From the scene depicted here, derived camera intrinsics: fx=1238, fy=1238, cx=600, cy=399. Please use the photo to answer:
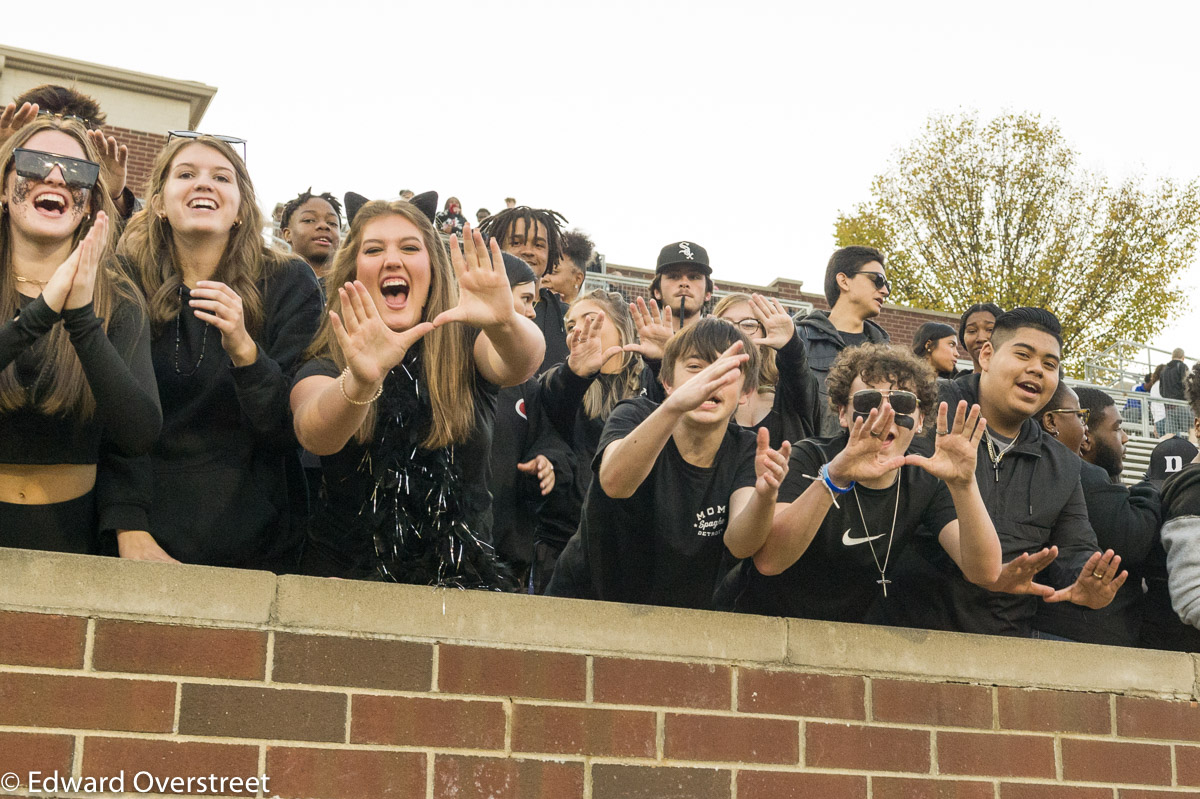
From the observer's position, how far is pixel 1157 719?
376 cm

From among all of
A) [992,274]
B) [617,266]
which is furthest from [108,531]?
[992,274]

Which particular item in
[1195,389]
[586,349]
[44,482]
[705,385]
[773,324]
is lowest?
[44,482]

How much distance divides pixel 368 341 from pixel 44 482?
2.93 ft

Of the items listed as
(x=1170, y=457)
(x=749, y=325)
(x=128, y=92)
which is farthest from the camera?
(x=128, y=92)

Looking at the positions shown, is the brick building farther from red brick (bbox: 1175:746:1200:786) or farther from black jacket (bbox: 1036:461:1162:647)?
red brick (bbox: 1175:746:1200:786)

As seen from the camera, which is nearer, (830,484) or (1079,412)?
(830,484)

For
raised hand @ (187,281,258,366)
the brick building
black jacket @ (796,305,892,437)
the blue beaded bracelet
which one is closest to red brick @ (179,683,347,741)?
raised hand @ (187,281,258,366)

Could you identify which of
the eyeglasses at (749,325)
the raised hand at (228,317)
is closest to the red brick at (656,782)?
the raised hand at (228,317)

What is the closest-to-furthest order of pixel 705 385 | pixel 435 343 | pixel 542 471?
pixel 705 385, pixel 435 343, pixel 542 471

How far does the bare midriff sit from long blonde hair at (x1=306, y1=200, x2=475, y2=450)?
690 mm

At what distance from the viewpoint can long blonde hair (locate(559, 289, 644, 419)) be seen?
466 centimetres

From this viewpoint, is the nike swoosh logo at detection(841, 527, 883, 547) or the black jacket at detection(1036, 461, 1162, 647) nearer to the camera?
the nike swoosh logo at detection(841, 527, 883, 547)

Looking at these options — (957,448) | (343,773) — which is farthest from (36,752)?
(957,448)

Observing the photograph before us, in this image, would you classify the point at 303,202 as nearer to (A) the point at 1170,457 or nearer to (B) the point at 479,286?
(B) the point at 479,286
